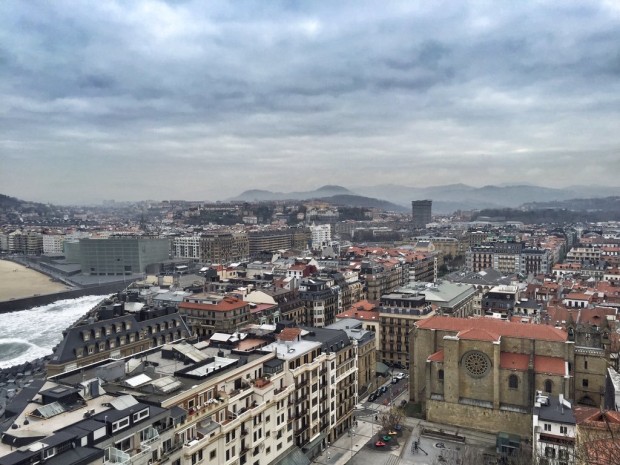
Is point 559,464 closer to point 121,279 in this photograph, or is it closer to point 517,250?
point 517,250

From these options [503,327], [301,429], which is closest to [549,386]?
[503,327]

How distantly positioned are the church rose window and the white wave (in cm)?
7449

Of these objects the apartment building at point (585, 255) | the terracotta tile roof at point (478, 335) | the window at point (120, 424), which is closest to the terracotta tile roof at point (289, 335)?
the terracotta tile roof at point (478, 335)

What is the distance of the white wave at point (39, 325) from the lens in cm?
10025

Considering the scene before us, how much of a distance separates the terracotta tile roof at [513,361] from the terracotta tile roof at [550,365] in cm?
108

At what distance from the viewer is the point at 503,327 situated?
62.3 metres

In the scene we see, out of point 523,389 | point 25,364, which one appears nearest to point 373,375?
point 523,389

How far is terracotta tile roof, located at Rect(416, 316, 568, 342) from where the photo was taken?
59.9 m

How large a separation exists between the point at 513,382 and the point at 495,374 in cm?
219

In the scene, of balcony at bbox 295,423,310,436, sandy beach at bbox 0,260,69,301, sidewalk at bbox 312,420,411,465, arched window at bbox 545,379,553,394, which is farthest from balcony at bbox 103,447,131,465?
sandy beach at bbox 0,260,69,301

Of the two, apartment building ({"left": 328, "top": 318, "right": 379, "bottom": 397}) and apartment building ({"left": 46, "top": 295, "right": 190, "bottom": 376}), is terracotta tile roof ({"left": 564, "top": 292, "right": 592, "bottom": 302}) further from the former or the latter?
apartment building ({"left": 46, "top": 295, "right": 190, "bottom": 376})

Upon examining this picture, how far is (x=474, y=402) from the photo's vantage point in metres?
60.2

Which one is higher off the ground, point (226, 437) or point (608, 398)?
point (226, 437)

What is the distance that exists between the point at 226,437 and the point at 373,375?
3663 cm
